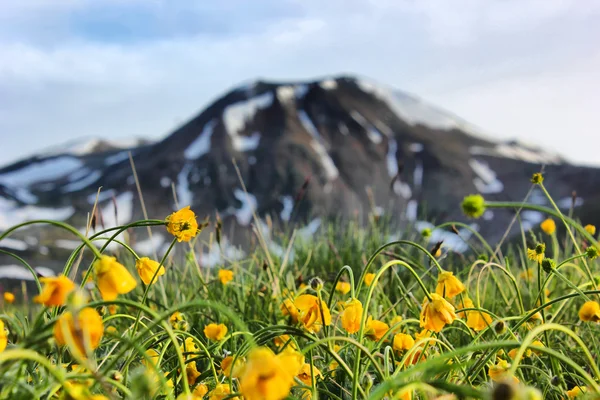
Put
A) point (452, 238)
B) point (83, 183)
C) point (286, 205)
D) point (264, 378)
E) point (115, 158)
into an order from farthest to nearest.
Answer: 1. point (115, 158)
2. point (83, 183)
3. point (286, 205)
4. point (452, 238)
5. point (264, 378)

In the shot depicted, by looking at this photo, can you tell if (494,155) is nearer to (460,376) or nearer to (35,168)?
(35,168)

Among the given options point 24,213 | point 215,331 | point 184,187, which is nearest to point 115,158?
point 24,213

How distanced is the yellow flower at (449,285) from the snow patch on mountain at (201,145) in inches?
508

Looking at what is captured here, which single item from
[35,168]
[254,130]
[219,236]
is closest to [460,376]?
[219,236]

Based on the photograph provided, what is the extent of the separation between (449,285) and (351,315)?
0.18m

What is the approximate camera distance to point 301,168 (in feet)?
42.0

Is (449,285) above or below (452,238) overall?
above

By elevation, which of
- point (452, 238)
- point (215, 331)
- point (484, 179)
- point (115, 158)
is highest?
point (215, 331)

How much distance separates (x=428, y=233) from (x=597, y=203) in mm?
10434

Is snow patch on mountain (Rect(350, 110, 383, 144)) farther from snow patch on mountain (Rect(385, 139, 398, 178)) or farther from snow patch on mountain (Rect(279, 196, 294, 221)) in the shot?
snow patch on mountain (Rect(279, 196, 294, 221))

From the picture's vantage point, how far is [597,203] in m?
10.3

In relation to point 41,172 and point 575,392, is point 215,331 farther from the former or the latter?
point 41,172

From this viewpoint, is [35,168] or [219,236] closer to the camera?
[219,236]

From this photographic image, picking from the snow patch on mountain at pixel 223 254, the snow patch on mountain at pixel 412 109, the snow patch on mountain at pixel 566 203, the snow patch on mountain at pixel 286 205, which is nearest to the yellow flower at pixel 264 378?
the snow patch on mountain at pixel 223 254
